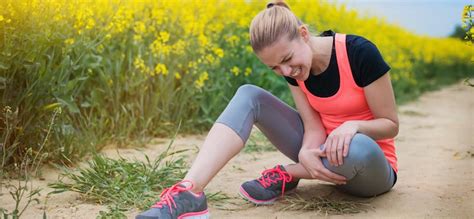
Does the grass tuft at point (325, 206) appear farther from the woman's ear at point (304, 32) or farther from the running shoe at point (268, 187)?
the woman's ear at point (304, 32)

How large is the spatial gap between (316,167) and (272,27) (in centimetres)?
58

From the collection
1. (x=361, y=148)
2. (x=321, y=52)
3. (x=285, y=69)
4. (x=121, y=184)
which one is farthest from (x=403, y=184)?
(x=121, y=184)

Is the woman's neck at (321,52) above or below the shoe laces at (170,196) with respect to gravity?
above

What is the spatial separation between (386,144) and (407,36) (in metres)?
9.37

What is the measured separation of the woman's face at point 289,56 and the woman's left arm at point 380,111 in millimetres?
264

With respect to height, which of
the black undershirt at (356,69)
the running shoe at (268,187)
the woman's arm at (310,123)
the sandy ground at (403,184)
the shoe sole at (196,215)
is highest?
the black undershirt at (356,69)

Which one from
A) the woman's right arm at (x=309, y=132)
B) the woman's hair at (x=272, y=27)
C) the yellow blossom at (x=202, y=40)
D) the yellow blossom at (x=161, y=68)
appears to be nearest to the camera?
the woman's hair at (x=272, y=27)

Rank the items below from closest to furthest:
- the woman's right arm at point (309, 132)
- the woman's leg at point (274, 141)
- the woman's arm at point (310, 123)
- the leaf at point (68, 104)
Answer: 1. the woman's leg at point (274, 141)
2. the woman's right arm at point (309, 132)
3. the woman's arm at point (310, 123)
4. the leaf at point (68, 104)

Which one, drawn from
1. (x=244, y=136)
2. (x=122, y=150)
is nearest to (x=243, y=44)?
(x=122, y=150)

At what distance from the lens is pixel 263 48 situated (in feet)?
7.69

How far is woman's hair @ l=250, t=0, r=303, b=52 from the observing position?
7.61 feet

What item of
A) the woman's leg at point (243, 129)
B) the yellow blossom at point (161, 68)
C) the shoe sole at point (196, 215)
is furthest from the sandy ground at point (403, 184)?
the yellow blossom at point (161, 68)

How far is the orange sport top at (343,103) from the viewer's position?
8.23 ft

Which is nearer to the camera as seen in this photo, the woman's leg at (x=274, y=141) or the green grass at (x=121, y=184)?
the woman's leg at (x=274, y=141)
